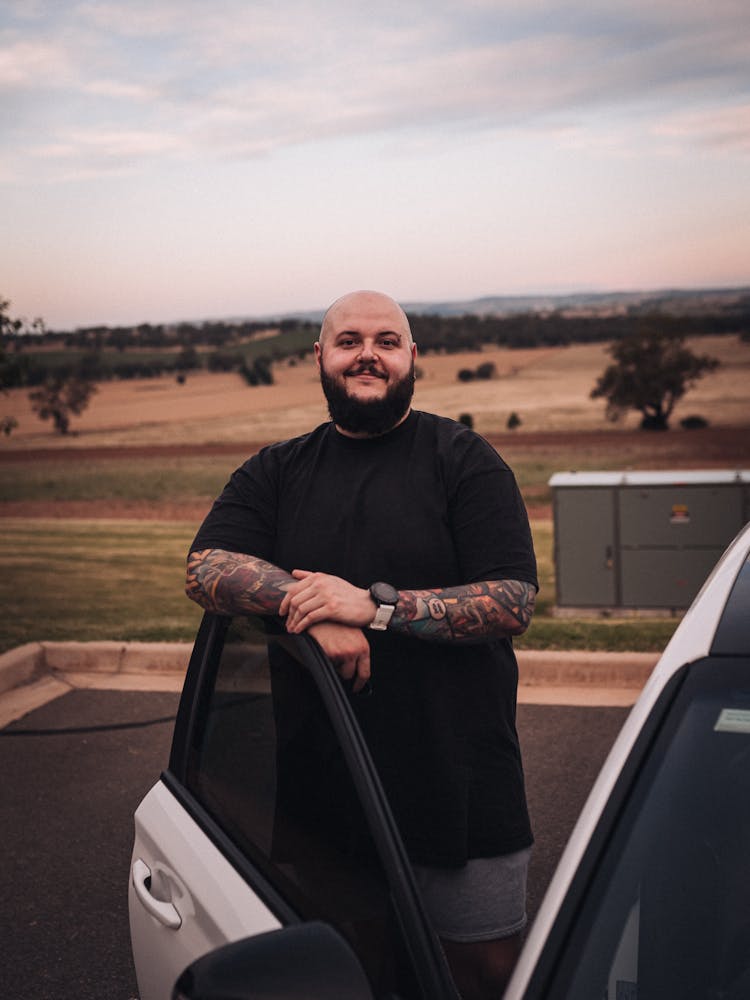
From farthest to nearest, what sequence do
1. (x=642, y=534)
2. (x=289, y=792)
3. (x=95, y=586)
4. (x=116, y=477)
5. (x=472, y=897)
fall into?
(x=116, y=477), (x=95, y=586), (x=642, y=534), (x=472, y=897), (x=289, y=792)

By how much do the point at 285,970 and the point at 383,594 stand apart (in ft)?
2.60

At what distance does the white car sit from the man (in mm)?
193

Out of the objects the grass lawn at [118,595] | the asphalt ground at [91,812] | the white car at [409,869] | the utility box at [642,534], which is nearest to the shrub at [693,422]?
the grass lawn at [118,595]

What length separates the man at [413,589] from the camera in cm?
204

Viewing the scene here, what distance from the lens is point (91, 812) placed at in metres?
5.07

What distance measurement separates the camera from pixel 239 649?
7.24 feet

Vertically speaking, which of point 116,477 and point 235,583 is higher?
point 235,583

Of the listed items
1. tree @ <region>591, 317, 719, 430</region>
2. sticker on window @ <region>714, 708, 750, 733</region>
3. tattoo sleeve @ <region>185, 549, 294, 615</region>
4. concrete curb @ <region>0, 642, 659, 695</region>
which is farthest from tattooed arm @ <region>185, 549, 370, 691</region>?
tree @ <region>591, 317, 719, 430</region>

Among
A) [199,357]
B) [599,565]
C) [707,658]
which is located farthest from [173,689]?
[199,357]

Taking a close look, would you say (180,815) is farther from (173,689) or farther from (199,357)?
(199,357)

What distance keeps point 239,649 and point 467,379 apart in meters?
73.0

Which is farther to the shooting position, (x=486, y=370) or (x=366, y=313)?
(x=486, y=370)

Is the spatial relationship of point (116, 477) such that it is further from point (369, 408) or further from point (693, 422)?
point (369, 408)

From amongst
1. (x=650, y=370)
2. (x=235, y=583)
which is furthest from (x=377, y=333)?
(x=650, y=370)
